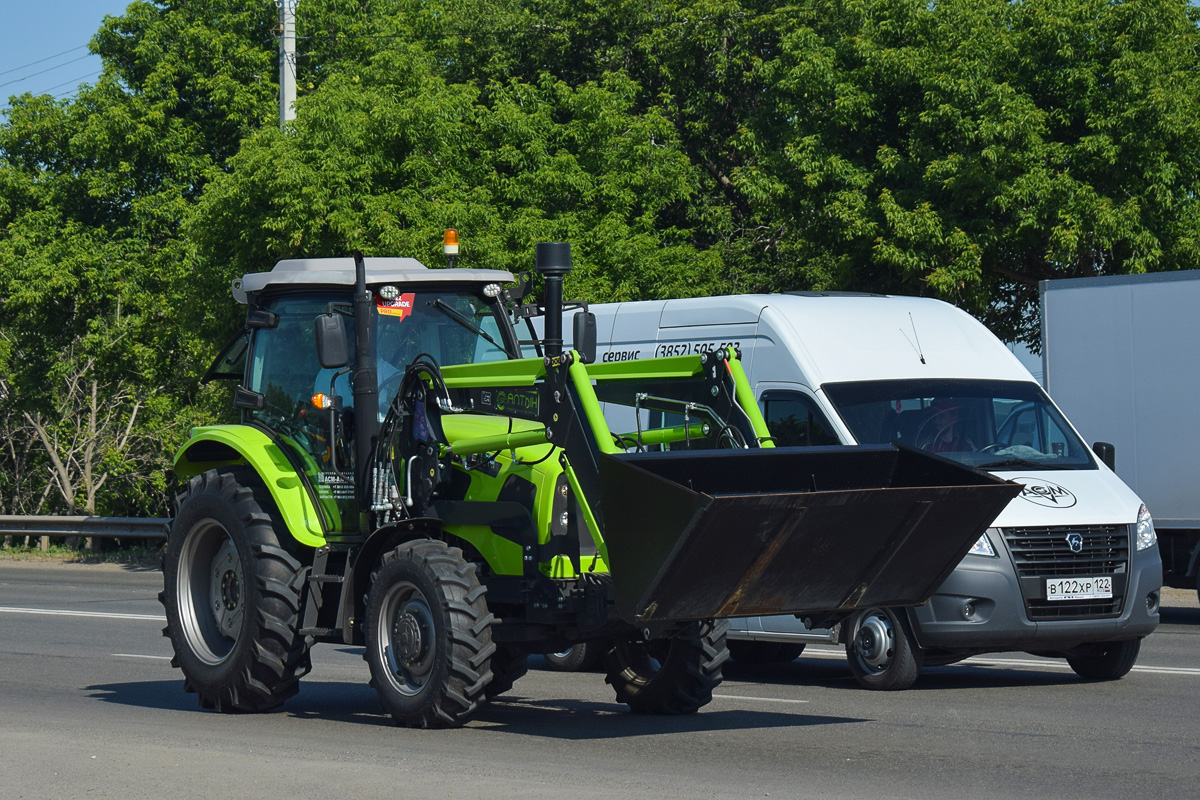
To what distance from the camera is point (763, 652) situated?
1242 centimetres

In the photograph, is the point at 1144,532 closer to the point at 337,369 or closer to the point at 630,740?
the point at 630,740

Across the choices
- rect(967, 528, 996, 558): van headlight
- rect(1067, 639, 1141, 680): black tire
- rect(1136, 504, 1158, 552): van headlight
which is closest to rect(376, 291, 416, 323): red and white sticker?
rect(967, 528, 996, 558): van headlight

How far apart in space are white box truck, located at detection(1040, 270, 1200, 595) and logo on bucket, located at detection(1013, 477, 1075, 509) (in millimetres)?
5328

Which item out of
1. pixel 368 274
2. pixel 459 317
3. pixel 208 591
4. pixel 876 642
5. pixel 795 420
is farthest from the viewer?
pixel 795 420

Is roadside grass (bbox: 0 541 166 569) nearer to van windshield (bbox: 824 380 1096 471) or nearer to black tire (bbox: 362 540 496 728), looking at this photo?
van windshield (bbox: 824 380 1096 471)

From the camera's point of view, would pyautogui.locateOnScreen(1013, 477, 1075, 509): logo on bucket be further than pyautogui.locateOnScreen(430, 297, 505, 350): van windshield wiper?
Yes

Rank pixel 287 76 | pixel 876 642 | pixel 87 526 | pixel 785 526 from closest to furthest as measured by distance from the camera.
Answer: pixel 785 526, pixel 876 642, pixel 287 76, pixel 87 526

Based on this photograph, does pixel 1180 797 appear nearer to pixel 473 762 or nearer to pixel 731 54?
pixel 473 762

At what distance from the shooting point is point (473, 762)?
289 inches

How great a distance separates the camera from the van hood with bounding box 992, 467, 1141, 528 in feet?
33.8

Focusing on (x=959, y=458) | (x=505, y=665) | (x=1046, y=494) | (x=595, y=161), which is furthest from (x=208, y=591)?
(x=595, y=161)

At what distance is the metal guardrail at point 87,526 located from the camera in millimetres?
27391

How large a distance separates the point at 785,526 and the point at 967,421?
4.34m

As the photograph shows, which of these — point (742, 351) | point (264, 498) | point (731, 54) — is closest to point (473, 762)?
point (264, 498)
